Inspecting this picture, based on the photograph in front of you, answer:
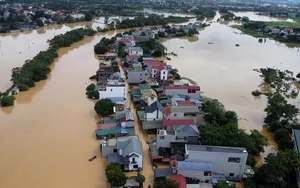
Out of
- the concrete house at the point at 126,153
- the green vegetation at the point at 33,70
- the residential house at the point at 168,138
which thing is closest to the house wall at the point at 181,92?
the residential house at the point at 168,138

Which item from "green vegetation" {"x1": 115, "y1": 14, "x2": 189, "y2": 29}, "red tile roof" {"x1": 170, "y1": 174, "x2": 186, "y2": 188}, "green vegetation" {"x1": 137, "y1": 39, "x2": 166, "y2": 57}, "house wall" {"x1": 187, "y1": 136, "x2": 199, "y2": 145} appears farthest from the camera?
"green vegetation" {"x1": 115, "y1": 14, "x2": 189, "y2": 29}

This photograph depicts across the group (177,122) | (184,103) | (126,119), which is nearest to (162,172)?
(177,122)

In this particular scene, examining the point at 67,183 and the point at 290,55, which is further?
Result: the point at 290,55

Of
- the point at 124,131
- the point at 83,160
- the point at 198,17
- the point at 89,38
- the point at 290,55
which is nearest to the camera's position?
the point at 83,160

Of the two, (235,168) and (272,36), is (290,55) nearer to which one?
(272,36)

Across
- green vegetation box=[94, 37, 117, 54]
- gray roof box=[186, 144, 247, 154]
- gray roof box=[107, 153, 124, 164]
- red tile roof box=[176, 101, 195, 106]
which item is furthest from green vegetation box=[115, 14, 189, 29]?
gray roof box=[186, 144, 247, 154]

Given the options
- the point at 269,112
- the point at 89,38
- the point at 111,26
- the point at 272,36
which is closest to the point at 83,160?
the point at 269,112

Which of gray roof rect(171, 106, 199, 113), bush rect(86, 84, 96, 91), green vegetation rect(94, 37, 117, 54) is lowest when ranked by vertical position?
bush rect(86, 84, 96, 91)

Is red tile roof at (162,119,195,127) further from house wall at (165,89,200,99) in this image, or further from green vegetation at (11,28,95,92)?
green vegetation at (11,28,95,92)
